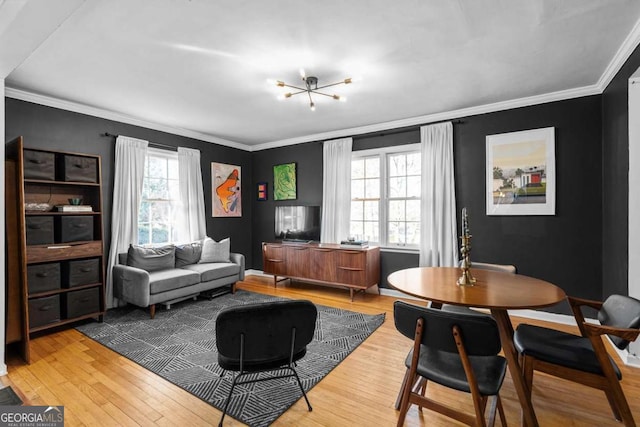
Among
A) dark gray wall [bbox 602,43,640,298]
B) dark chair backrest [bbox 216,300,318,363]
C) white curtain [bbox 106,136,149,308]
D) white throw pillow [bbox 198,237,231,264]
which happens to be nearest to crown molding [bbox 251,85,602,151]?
dark gray wall [bbox 602,43,640,298]

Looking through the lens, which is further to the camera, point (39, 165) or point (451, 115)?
point (451, 115)

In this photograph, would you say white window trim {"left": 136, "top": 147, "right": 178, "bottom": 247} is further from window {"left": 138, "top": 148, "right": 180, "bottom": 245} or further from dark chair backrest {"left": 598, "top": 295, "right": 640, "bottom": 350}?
dark chair backrest {"left": 598, "top": 295, "right": 640, "bottom": 350}

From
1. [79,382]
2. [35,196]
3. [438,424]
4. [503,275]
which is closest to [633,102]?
[503,275]

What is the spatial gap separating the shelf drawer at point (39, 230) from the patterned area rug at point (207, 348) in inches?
41.8

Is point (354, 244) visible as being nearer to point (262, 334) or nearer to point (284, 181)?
point (284, 181)

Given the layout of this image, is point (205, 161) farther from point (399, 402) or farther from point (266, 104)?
point (399, 402)

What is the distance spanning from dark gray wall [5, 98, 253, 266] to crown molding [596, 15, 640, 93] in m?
5.41

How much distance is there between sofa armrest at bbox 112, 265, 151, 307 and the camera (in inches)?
141

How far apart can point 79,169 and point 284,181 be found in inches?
123

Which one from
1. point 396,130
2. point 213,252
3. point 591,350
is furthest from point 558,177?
point 213,252

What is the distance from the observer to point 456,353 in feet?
5.23

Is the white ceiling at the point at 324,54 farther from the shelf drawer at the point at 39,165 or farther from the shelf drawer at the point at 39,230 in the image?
the shelf drawer at the point at 39,230

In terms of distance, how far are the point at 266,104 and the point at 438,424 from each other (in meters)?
3.65

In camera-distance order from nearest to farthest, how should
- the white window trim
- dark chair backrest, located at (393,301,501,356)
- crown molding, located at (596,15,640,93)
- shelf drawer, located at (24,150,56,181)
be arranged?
dark chair backrest, located at (393,301,501,356) → crown molding, located at (596,15,640,93) → shelf drawer, located at (24,150,56,181) → the white window trim
